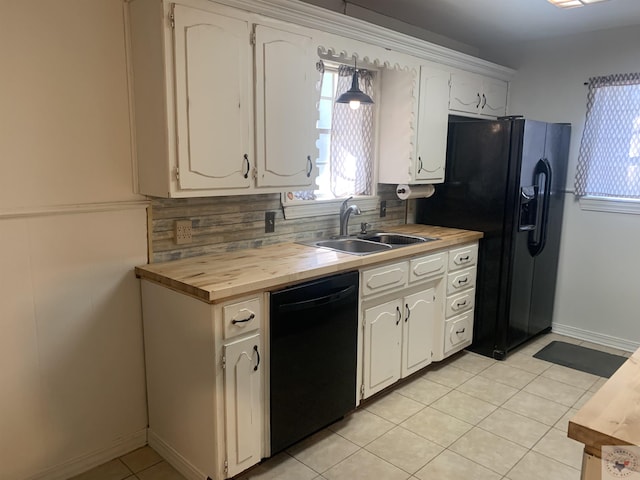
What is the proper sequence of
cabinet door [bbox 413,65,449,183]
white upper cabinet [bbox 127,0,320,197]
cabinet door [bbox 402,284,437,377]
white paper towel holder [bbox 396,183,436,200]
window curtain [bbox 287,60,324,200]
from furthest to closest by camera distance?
white paper towel holder [bbox 396,183,436,200]
cabinet door [bbox 413,65,449,183]
cabinet door [bbox 402,284,437,377]
window curtain [bbox 287,60,324,200]
white upper cabinet [bbox 127,0,320,197]

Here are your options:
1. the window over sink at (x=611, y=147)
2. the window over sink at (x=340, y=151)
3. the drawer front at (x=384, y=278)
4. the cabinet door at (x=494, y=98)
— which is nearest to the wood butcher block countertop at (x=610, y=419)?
the drawer front at (x=384, y=278)

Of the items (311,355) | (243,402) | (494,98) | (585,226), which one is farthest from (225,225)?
(585,226)

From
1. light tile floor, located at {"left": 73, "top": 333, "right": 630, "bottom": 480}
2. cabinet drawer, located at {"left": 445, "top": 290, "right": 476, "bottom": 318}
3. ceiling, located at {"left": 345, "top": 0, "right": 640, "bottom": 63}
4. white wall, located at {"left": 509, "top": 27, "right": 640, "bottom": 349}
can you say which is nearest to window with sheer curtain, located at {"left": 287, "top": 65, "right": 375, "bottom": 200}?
ceiling, located at {"left": 345, "top": 0, "right": 640, "bottom": 63}

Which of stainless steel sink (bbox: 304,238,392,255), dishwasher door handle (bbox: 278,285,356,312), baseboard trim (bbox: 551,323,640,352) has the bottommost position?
baseboard trim (bbox: 551,323,640,352)

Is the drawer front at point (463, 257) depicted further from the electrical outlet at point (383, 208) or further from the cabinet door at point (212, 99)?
the cabinet door at point (212, 99)

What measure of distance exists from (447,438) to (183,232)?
1.76 meters

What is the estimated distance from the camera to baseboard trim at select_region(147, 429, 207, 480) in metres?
2.18

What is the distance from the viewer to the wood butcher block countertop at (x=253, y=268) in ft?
6.53

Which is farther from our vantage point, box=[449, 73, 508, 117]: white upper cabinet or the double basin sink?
box=[449, 73, 508, 117]: white upper cabinet

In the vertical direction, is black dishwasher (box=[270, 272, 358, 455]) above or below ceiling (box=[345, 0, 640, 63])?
below

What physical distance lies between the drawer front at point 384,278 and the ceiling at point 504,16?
173 cm

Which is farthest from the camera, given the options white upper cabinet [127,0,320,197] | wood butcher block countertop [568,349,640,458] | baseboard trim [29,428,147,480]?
baseboard trim [29,428,147,480]

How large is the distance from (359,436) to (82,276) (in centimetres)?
161

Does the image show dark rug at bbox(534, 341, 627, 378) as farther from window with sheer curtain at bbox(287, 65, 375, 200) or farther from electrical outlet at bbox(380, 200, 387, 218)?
window with sheer curtain at bbox(287, 65, 375, 200)
